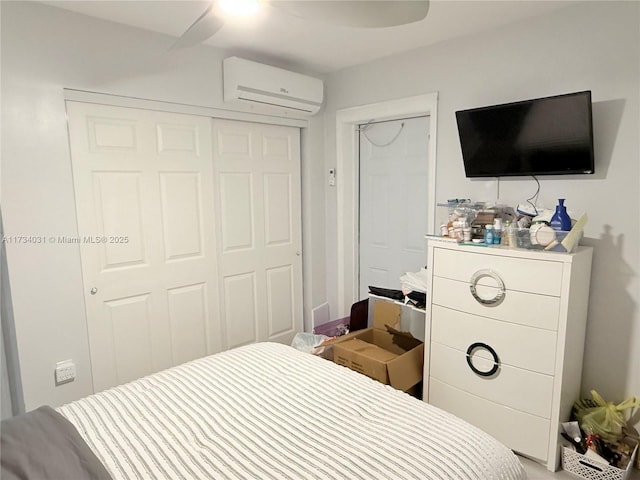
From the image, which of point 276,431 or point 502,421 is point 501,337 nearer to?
point 502,421

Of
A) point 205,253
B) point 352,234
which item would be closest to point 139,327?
point 205,253

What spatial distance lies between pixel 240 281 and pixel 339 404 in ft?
5.79

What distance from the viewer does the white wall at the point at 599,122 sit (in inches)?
78.4

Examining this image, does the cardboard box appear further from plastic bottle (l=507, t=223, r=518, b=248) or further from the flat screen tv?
the flat screen tv

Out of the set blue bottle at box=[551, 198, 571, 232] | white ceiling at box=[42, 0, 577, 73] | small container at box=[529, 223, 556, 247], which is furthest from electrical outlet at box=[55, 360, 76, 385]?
blue bottle at box=[551, 198, 571, 232]

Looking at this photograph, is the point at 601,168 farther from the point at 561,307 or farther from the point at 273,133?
the point at 273,133

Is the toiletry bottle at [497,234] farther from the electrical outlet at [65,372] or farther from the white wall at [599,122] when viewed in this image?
the electrical outlet at [65,372]

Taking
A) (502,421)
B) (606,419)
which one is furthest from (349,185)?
(606,419)

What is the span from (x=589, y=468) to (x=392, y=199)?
2003 mm

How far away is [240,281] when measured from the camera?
3.05 metres

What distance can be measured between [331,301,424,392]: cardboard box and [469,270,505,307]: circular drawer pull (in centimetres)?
59

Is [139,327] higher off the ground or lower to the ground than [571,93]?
lower

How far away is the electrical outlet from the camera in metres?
2.23

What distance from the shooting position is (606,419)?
6.53 feet
